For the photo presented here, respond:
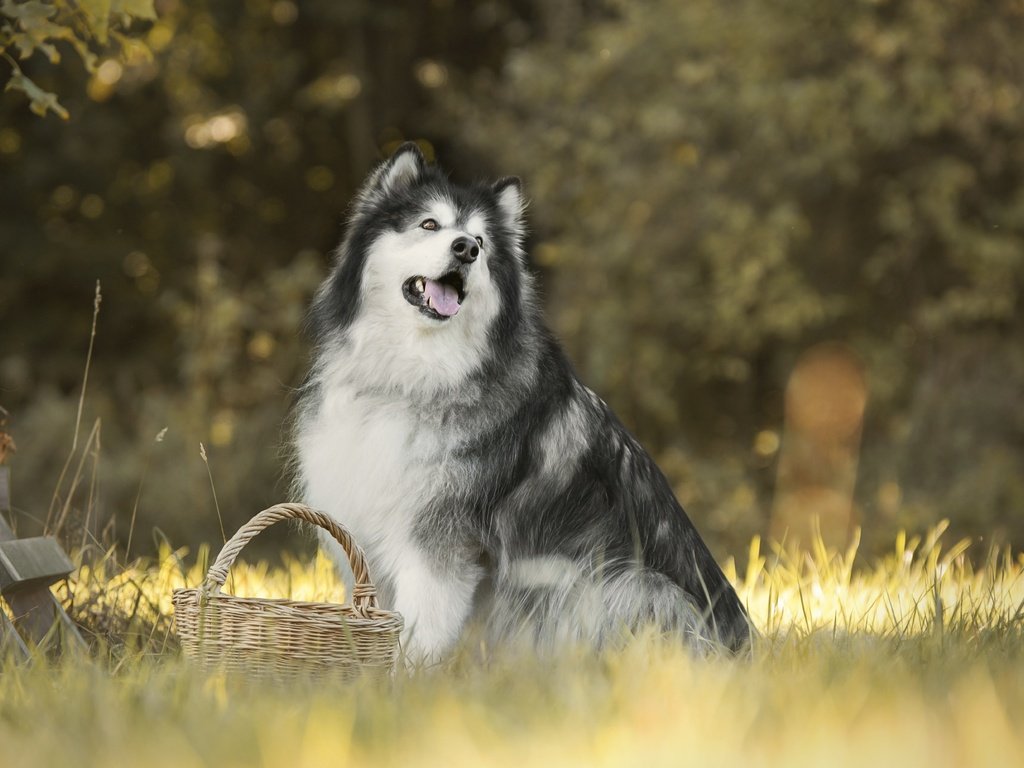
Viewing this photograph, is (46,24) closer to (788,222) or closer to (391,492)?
(391,492)

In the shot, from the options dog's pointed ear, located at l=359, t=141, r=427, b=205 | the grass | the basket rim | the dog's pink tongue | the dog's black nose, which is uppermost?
dog's pointed ear, located at l=359, t=141, r=427, b=205

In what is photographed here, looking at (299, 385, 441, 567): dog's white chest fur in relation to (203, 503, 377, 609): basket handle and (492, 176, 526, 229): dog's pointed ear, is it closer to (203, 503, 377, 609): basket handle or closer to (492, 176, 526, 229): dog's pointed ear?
(203, 503, 377, 609): basket handle

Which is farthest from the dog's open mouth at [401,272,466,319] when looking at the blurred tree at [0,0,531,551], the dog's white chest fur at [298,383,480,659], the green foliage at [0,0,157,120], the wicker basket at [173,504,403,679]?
the blurred tree at [0,0,531,551]

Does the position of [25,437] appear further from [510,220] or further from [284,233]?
[510,220]

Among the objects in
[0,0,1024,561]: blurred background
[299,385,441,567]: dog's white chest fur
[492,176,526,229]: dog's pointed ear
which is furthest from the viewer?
[0,0,1024,561]: blurred background

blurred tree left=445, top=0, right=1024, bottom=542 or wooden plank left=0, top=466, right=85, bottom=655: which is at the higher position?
blurred tree left=445, top=0, right=1024, bottom=542

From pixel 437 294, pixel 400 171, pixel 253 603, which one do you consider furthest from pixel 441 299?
pixel 253 603

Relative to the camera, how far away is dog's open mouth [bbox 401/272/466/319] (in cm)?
410

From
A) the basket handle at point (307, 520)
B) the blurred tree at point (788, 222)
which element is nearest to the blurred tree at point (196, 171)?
the blurred tree at point (788, 222)

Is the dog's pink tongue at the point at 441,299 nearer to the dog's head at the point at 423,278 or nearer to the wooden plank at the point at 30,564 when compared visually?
A: the dog's head at the point at 423,278

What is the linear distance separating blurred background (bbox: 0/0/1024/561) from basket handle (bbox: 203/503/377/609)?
5541 millimetres

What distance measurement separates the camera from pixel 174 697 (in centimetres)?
274

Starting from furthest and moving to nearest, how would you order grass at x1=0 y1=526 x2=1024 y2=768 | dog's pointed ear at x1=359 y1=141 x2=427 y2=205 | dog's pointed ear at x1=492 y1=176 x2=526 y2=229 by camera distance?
dog's pointed ear at x1=492 y1=176 x2=526 y2=229, dog's pointed ear at x1=359 y1=141 x2=427 y2=205, grass at x1=0 y1=526 x2=1024 y2=768

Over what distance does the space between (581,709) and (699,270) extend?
962 cm
